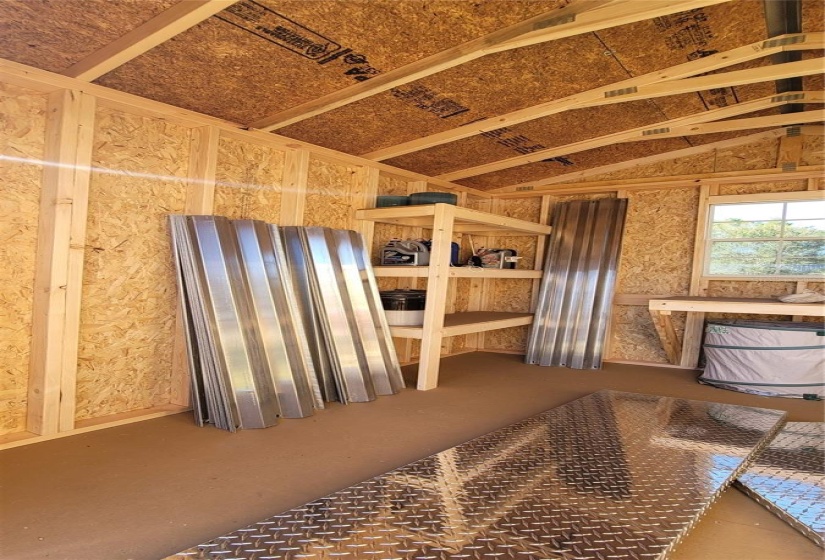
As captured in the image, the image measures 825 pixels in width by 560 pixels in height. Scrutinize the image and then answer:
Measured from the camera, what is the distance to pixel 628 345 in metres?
6.14

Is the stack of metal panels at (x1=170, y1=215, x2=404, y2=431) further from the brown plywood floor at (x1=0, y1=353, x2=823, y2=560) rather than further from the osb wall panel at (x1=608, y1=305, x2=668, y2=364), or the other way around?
the osb wall panel at (x1=608, y1=305, x2=668, y2=364)

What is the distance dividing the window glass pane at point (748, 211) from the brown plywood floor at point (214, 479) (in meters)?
2.49

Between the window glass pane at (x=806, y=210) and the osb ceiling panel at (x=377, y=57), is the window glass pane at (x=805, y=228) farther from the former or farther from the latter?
the osb ceiling panel at (x=377, y=57)

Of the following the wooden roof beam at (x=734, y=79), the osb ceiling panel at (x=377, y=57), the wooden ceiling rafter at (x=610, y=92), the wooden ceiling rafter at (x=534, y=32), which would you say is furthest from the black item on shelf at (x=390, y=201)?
the wooden roof beam at (x=734, y=79)

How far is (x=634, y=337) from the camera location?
241 inches

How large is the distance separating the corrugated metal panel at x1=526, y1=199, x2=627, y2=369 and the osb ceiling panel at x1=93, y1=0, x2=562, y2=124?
374 centimetres

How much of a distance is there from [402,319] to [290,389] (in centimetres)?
138

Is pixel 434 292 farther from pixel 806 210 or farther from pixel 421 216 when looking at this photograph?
pixel 806 210

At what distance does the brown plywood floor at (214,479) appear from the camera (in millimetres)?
1857

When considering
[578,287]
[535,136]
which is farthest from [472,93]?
[578,287]

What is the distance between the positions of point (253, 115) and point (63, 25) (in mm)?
1275

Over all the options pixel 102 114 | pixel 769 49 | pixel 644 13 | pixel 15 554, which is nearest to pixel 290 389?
pixel 15 554

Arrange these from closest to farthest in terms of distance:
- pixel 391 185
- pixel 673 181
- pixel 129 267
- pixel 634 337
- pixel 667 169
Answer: pixel 129 267
pixel 391 185
pixel 673 181
pixel 667 169
pixel 634 337

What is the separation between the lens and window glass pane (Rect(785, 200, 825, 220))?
207 inches
